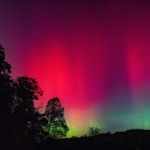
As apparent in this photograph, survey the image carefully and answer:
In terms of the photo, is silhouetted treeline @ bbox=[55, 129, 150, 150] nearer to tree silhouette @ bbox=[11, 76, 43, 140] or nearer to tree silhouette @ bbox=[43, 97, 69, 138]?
tree silhouette @ bbox=[11, 76, 43, 140]

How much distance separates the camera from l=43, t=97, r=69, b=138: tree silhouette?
133 feet

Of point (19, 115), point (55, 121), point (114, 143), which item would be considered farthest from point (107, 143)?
point (55, 121)

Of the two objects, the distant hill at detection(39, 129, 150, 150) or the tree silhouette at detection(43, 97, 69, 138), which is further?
the tree silhouette at detection(43, 97, 69, 138)

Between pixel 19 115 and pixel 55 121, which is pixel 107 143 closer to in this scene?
pixel 19 115

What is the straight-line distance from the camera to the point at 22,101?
2234 cm

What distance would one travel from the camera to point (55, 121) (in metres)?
41.8

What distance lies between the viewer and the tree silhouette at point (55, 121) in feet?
133

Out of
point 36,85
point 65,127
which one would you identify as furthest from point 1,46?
point 65,127

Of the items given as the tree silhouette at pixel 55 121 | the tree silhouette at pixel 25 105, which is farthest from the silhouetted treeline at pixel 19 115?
the tree silhouette at pixel 55 121

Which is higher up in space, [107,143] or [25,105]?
[25,105]

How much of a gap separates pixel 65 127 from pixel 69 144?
21.9 meters

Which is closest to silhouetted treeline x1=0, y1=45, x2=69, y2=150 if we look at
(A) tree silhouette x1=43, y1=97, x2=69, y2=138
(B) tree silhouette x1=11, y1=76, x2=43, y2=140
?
(B) tree silhouette x1=11, y1=76, x2=43, y2=140

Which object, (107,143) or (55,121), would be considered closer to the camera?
(107,143)

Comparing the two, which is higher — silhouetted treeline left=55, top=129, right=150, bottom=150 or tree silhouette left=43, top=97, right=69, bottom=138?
tree silhouette left=43, top=97, right=69, bottom=138
